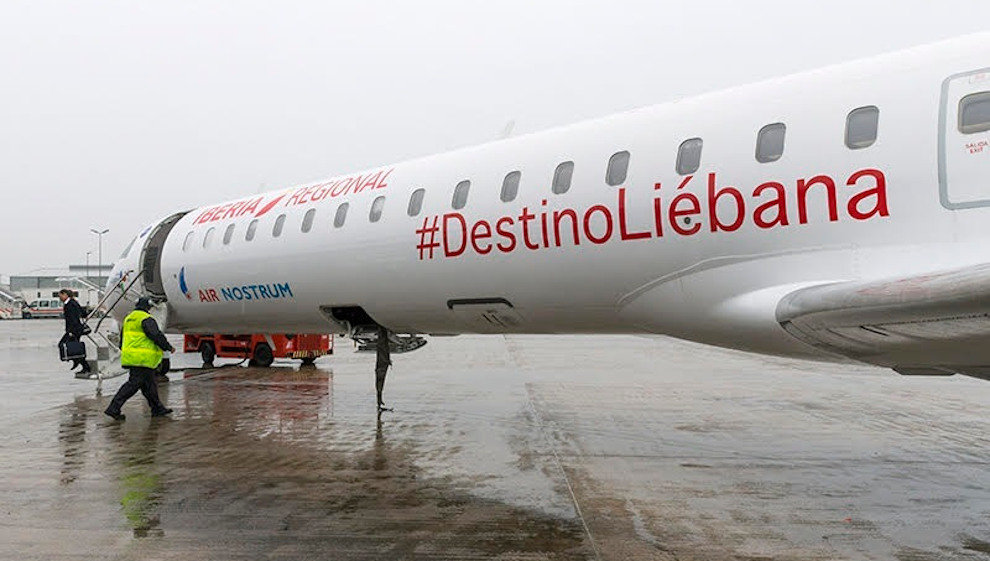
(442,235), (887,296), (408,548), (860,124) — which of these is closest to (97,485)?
(408,548)

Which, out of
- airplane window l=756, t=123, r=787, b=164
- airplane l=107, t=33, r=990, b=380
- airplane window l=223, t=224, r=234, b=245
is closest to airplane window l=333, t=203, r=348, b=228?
airplane l=107, t=33, r=990, b=380

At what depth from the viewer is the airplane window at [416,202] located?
30.3 feet

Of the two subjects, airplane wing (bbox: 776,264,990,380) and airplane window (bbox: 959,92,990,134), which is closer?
airplane wing (bbox: 776,264,990,380)

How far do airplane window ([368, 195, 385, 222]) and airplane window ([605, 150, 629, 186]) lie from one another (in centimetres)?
350

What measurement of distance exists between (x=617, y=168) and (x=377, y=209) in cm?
370

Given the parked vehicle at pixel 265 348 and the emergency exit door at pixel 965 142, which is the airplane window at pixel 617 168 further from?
the parked vehicle at pixel 265 348

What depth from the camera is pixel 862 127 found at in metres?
5.82

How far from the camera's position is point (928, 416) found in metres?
11.3

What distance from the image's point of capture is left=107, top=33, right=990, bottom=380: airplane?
534cm

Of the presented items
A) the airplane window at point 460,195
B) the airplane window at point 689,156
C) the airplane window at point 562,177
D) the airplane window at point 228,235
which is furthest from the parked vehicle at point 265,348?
the airplane window at point 689,156

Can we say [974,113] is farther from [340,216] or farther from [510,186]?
[340,216]

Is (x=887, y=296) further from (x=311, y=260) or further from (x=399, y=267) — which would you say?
(x=311, y=260)

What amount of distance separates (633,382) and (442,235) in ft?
29.1

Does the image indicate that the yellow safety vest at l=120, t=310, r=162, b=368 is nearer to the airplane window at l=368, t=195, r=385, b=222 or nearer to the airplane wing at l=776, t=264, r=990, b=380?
the airplane window at l=368, t=195, r=385, b=222
